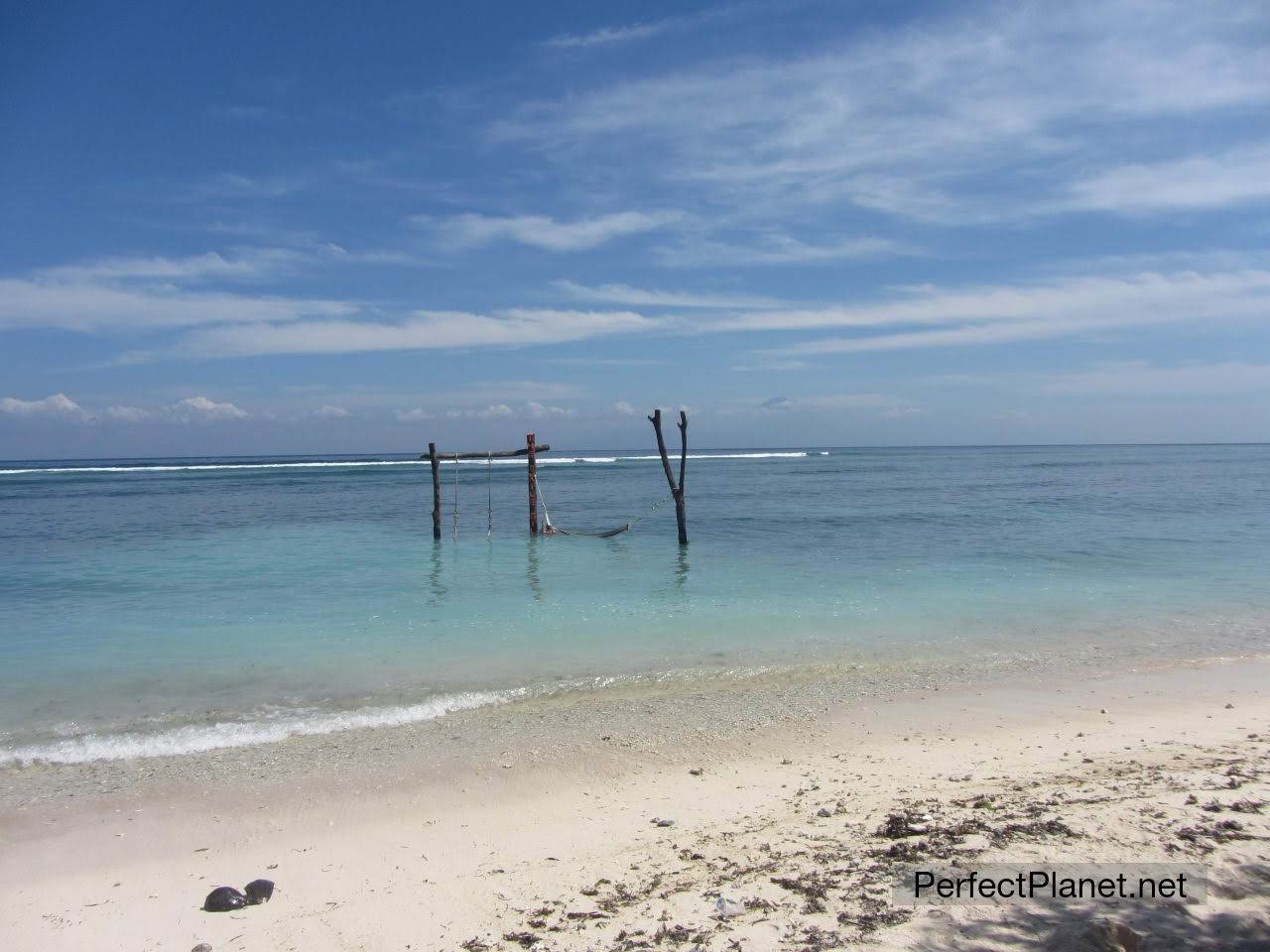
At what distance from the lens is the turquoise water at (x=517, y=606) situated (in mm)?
7688

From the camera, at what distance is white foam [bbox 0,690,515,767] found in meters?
6.26

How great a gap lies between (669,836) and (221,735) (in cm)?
417

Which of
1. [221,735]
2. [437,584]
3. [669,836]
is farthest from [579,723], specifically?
[437,584]

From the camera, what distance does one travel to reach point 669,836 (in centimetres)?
458

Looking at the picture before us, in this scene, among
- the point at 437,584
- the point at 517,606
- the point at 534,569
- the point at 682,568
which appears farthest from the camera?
the point at 534,569

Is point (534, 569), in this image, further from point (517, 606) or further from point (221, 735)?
point (221, 735)

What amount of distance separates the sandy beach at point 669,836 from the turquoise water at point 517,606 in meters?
1.51

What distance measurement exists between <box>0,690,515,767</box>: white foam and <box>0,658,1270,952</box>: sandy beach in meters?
0.27

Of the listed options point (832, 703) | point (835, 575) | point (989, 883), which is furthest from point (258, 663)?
point (835, 575)

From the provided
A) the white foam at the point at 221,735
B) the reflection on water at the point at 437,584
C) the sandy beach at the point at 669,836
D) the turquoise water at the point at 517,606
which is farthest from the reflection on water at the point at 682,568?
the sandy beach at the point at 669,836

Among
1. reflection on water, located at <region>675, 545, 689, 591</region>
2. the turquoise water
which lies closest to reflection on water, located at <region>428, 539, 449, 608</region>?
the turquoise water

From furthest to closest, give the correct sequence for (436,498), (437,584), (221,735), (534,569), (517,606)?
(436,498) → (534,569) → (437,584) → (517,606) → (221,735)

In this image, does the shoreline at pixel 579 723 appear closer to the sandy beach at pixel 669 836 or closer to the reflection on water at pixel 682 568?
the sandy beach at pixel 669 836

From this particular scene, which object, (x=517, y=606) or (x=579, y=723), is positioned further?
(x=517, y=606)
